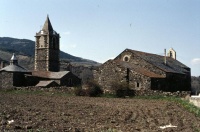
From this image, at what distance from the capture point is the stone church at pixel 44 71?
52.2 m

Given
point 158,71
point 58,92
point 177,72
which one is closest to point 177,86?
point 177,72

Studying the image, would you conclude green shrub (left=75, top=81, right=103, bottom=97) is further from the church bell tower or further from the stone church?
A: the church bell tower

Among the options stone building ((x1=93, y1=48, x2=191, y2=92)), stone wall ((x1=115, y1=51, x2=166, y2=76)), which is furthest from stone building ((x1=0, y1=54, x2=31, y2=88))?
stone wall ((x1=115, y1=51, x2=166, y2=76))

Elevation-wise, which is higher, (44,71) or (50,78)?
(44,71)

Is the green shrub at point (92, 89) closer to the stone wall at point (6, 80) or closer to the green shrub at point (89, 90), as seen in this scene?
the green shrub at point (89, 90)

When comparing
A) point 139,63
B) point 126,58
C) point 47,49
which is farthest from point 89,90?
point 47,49

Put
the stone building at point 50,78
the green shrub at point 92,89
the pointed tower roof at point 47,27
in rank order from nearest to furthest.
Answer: the green shrub at point 92,89
the stone building at point 50,78
the pointed tower roof at point 47,27

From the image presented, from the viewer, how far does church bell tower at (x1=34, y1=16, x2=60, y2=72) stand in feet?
221

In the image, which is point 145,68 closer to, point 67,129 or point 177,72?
point 177,72

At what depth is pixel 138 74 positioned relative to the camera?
138 ft

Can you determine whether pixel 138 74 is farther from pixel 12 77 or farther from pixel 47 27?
pixel 47 27

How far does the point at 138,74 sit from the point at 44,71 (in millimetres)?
22090

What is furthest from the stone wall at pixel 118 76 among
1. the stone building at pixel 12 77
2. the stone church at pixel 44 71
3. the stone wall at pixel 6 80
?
the stone wall at pixel 6 80

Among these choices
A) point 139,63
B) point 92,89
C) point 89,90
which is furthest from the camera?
point 139,63
